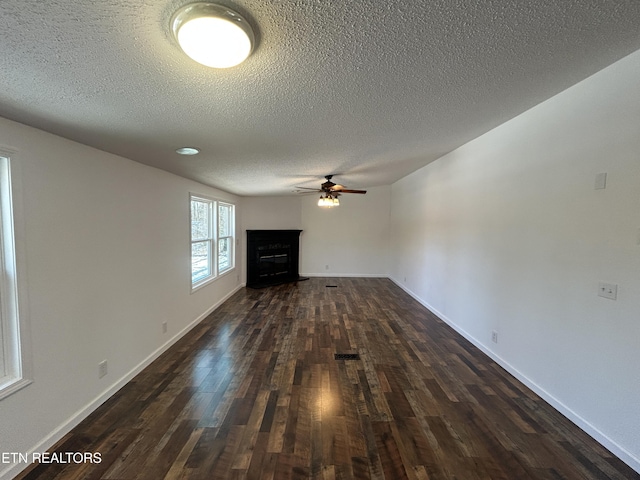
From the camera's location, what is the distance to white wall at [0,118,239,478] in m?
1.65

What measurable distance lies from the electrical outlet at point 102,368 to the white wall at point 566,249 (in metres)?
3.73

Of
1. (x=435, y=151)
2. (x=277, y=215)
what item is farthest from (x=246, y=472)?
(x=277, y=215)

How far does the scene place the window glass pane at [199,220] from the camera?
13.4 feet

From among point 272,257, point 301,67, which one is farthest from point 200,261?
point 301,67

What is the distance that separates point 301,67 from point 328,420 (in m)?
2.33

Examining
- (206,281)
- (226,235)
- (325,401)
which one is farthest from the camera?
(226,235)

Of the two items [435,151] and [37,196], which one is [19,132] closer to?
[37,196]

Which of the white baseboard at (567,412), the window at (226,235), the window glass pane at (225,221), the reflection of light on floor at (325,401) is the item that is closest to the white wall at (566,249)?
the white baseboard at (567,412)

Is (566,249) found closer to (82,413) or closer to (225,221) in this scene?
(82,413)

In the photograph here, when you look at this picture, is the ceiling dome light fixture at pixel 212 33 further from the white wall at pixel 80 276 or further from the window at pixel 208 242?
the window at pixel 208 242

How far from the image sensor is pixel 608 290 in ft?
5.54

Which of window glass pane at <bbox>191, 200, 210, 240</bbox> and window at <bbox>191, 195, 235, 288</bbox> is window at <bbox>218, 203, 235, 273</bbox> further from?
window glass pane at <bbox>191, 200, 210, 240</bbox>

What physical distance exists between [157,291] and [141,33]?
2693 millimetres

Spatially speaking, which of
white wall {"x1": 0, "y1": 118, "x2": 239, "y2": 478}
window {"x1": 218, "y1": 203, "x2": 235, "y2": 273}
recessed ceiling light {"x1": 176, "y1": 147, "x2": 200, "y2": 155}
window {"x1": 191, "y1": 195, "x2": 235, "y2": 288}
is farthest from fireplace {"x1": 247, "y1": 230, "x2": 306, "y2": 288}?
recessed ceiling light {"x1": 176, "y1": 147, "x2": 200, "y2": 155}
